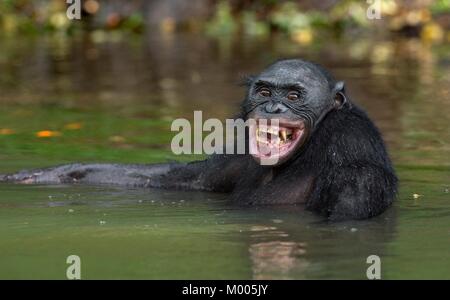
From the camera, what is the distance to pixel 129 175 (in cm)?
1007

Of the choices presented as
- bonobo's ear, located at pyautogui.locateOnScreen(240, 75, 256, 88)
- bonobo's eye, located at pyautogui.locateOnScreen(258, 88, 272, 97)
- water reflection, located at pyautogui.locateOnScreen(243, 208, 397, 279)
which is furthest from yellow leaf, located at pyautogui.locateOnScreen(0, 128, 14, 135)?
water reflection, located at pyautogui.locateOnScreen(243, 208, 397, 279)

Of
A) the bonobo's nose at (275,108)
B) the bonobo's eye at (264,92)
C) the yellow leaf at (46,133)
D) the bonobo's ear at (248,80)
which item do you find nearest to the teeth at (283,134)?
the bonobo's nose at (275,108)

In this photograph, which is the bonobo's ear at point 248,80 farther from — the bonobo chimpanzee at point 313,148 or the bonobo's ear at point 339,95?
the bonobo's ear at point 339,95

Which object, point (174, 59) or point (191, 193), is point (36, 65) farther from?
point (191, 193)

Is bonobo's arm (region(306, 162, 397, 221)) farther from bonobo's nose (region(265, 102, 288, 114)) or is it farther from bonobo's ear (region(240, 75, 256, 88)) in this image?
bonobo's ear (region(240, 75, 256, 88))

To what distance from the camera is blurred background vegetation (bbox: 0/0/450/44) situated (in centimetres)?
2433

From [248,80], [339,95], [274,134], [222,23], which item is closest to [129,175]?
[248,80]

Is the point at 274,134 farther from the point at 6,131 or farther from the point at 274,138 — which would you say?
A: the point at 6,131

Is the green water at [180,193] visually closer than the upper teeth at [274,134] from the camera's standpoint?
Yes

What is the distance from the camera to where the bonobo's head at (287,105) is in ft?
27.8

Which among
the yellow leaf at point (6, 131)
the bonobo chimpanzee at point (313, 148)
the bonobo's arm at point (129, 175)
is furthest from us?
the yellow leaf at point (6, 131)

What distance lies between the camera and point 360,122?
345 inches

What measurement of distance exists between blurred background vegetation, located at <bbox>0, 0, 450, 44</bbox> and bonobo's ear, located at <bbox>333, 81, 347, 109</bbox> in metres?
14.3

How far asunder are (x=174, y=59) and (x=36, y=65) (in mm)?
2435
